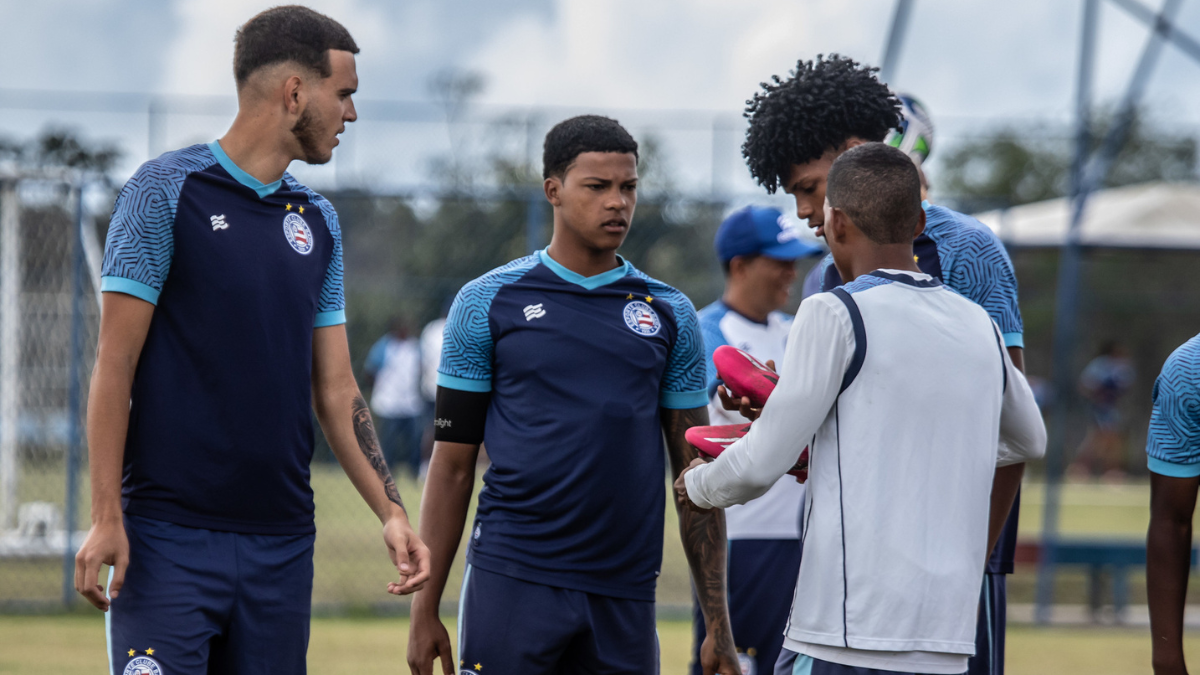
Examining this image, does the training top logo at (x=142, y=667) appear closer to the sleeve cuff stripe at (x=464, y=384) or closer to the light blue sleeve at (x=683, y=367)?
the sleeve cuff stripe at (x=464, y=384)

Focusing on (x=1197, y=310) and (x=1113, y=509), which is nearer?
(x=1113, y=509)

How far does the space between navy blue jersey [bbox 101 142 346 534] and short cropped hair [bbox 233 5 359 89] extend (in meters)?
0.25

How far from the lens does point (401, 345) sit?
47.5 feet

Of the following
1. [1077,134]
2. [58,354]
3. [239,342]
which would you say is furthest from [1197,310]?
[239,342]

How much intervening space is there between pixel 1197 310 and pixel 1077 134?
14388 millimetres

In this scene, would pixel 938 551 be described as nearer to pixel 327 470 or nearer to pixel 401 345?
pixel 327 470

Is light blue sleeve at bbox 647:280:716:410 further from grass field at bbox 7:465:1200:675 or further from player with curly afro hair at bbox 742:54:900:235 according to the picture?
grass field at bbox 7:465:1200:675

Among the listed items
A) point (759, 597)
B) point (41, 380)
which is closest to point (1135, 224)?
point (759, 597)

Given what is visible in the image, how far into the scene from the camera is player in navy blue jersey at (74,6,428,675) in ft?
8.99

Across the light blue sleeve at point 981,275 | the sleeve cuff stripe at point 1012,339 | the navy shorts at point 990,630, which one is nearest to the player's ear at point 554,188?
the light blue sleeve at point 981,275

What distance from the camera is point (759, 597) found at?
4105 millimetres

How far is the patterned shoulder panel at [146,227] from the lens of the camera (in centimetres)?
275

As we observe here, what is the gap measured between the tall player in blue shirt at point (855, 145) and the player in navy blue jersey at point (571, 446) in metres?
0.44

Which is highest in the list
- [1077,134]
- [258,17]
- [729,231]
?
[1077,134]
